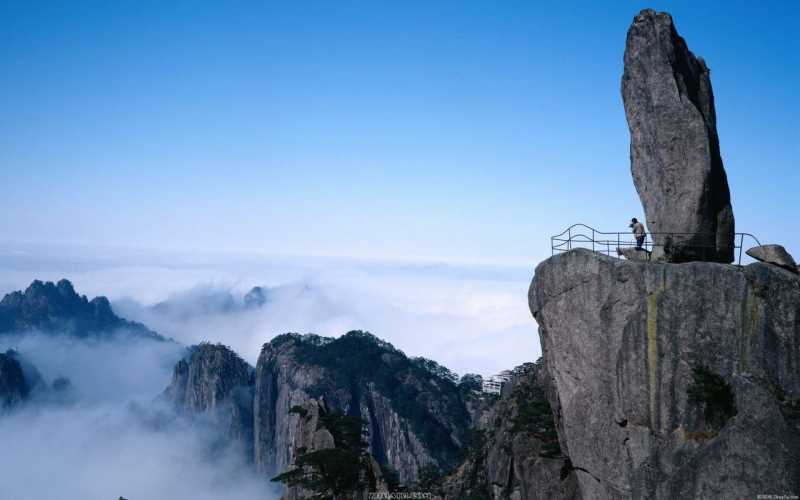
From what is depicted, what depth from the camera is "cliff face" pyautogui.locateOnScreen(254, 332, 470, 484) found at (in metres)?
136

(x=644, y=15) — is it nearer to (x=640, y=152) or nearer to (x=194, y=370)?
(x=640, y=152)

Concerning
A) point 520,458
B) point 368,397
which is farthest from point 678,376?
point 368,397

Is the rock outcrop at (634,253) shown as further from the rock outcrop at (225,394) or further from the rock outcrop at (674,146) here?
the rock outcrop at (225,394)

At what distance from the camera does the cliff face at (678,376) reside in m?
25.5

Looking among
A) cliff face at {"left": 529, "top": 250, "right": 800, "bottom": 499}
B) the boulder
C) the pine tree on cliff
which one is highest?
the boulder

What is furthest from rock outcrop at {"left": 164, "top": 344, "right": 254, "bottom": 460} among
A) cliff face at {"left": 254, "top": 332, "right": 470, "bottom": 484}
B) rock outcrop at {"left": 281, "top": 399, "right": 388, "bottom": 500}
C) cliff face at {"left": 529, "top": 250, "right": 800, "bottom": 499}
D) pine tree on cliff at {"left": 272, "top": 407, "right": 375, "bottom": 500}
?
cliff face at {"left": 529, "top": 250, "right": 800, "bottom": 499}

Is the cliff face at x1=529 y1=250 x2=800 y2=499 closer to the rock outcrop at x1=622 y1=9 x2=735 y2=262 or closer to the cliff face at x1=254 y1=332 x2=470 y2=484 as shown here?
the rock outcrop at x1=622 y1=9 x2=735 y2=262

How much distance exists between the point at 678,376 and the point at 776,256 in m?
8.25

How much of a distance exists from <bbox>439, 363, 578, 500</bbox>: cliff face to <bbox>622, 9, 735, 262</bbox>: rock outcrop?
1537 centimetres

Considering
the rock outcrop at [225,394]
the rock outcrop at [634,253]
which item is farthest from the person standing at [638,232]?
the rock outcrop at [225,394]

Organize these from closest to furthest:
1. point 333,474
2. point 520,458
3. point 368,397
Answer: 1. point 520,458
2. point 333,474
3. point 368,397

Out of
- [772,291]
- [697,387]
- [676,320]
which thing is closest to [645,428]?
[697,387]

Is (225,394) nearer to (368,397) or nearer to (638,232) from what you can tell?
(368,397)

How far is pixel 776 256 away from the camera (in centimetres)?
3158
